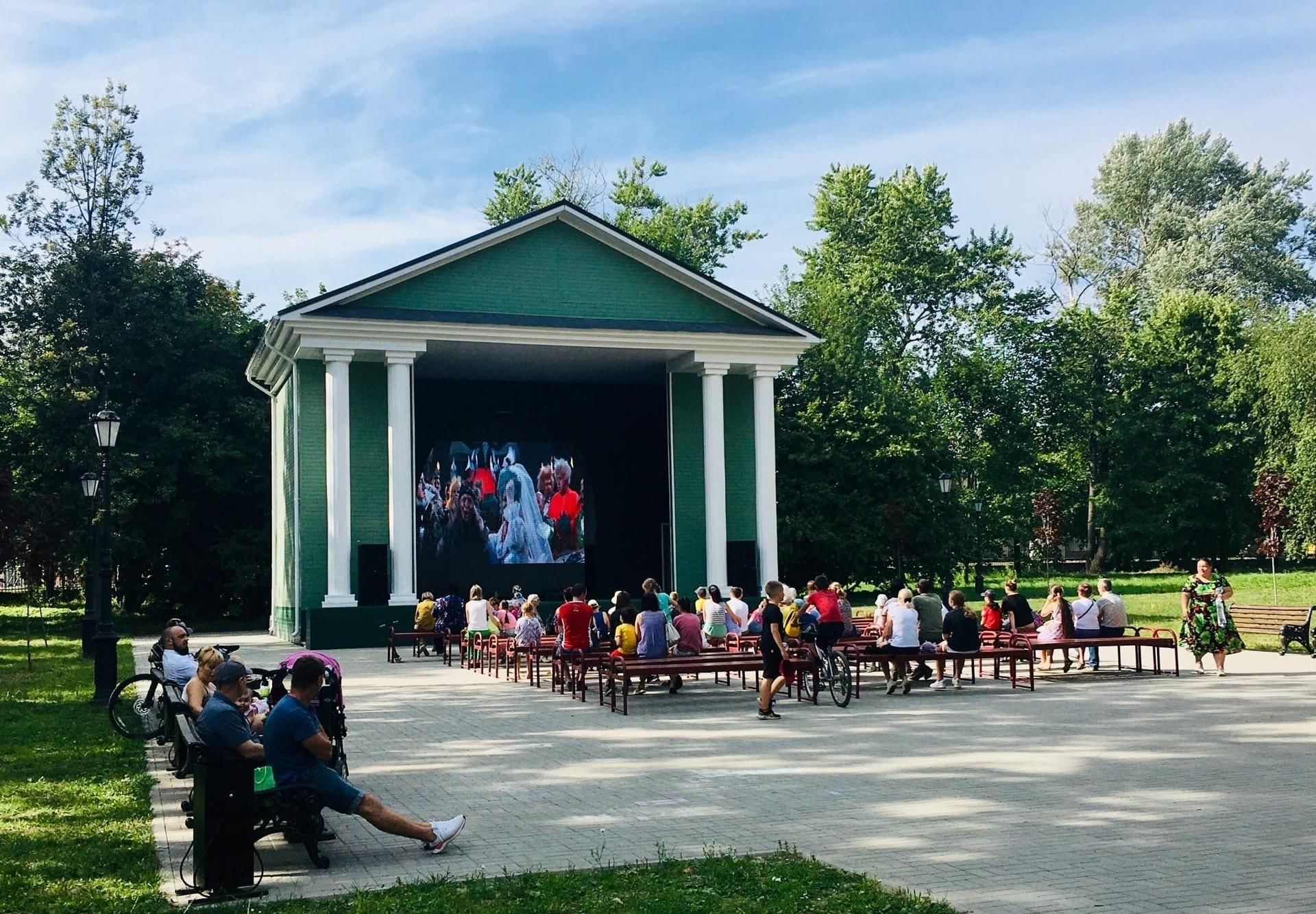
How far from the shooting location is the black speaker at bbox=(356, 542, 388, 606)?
89.7 ft

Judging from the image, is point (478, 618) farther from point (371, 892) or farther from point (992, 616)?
point (371, 892)

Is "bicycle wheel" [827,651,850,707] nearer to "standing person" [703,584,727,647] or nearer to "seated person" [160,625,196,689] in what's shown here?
"standing person" [703,584,727,647]

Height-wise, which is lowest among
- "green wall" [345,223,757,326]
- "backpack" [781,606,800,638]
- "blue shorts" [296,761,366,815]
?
"blue shorts" [296,761,366,815]

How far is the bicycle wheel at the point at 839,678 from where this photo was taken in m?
15.3

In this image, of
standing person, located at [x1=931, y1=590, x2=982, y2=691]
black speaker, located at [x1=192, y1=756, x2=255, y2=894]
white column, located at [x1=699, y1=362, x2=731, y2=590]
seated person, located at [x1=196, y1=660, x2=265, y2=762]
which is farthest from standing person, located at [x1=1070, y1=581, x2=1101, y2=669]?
black speaker, located at [x1=192, y1=756, x2=255, y2=894]

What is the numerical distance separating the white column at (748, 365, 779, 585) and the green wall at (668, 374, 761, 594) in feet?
3.20

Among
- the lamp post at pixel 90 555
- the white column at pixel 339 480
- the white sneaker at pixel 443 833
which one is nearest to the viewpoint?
the white sneaker at pixel 443 833

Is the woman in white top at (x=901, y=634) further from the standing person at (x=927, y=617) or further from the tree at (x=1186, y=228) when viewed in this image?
Answer: the tree at (x=1186, y=228)

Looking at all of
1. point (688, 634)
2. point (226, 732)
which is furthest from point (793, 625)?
point (226, 732)

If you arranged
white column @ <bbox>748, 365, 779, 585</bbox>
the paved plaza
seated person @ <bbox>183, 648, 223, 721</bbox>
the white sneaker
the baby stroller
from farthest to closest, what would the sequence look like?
white column @ <bbox>748, 365, 779, 585</bbox> < seated person @ <bbox>183, 648, 223, 721</bbox> < the baby stroller < the white sneaker < the paved plaza

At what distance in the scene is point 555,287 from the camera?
30.0 meters

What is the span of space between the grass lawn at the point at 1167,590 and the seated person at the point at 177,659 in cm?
1804

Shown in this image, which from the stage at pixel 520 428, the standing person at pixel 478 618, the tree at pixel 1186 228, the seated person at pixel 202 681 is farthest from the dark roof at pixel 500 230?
the tree at pixel 1186 228

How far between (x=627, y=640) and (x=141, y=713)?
5873 mm
